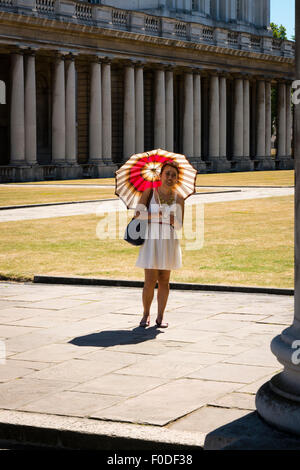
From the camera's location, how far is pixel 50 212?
27234mm

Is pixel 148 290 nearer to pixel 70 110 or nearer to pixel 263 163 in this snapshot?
pixel 70 110

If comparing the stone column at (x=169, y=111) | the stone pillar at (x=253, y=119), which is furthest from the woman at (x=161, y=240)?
the stone pillar at (x=253, y=119)

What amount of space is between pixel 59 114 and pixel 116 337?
157ft

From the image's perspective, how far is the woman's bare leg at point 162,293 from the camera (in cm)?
1041

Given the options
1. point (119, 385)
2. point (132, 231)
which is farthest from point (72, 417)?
point (132, 231)

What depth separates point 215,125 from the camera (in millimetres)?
72500

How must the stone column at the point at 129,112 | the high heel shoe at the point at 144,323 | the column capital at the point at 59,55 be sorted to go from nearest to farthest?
the high heel shoe at the point at 144,323, the column capital at the point at 59,55, the stone column at the point at 129,112

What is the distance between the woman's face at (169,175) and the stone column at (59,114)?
45998 mm

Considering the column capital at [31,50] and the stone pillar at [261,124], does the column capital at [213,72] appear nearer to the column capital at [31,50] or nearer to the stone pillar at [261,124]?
the stone pillar at [261,124]

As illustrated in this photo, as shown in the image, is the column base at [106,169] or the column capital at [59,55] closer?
the column capital at [59,55]

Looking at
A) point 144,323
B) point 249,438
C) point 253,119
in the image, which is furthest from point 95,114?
point 249,438

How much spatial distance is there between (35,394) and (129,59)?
185 ft

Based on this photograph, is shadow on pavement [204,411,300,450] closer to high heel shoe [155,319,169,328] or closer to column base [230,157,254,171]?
high heel shoe [155,319,169,328]

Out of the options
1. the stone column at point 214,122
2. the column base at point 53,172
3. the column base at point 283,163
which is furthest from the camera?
the column base at point 283,163
